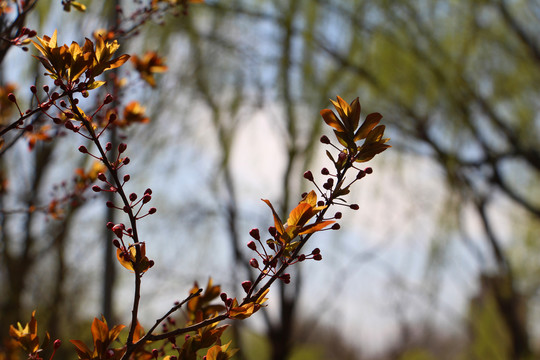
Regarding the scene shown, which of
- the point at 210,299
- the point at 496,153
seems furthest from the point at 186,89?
the point at 210,299

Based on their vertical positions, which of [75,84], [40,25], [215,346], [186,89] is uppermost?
[186,89]

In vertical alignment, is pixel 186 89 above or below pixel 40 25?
above

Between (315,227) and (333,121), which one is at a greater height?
(333,121)

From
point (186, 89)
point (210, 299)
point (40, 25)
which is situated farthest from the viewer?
point (186, 89)

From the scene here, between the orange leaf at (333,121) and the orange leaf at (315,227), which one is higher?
the orange leaf at (333,121)

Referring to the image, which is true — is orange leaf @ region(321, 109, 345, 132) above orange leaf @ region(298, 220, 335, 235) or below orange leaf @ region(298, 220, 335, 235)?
above

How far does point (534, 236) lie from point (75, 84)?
11.9 feet

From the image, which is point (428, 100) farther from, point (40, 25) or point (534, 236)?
point (40, 25)

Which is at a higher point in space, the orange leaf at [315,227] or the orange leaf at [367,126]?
the orange leaf at [367,126]

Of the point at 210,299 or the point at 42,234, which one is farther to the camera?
the point at 42,234

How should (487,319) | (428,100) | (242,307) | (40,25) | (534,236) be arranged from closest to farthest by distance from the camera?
(242,307) → (40,25) → (428,100) → (534,236) → (487,319)

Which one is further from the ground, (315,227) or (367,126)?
(367,126)

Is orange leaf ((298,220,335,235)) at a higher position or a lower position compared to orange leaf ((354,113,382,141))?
lower

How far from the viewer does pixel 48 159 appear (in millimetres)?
2561
